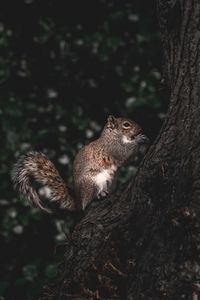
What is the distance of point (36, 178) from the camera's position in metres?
3.06

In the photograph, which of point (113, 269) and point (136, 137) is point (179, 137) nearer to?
point (113, 269)

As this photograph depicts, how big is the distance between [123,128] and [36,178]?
0.65m

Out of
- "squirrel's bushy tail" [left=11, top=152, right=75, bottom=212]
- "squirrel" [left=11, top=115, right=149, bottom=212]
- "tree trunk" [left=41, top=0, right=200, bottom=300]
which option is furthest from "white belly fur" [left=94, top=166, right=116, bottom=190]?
"tree trunk" [left=41, top=0, right=200, bottom=300]

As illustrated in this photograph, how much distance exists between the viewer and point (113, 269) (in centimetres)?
194

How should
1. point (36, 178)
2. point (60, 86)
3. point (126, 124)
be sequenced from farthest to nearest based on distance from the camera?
1. point (60, 86)
2. point (126, 124)
3. point (36, 178)

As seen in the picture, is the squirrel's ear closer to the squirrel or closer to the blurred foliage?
the squirrel

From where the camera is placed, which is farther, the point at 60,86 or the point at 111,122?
the point at 60,86

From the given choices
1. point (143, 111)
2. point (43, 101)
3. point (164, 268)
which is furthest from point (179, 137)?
point (43, 101)

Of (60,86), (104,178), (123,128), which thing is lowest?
(104,178)

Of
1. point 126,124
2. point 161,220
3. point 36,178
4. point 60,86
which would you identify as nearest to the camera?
point 161,220

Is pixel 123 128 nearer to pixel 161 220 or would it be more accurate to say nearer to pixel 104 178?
pixel 104 178

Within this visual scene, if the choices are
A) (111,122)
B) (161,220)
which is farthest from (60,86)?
(161,220)

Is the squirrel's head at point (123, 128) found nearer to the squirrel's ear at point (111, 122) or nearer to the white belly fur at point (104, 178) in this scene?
the squirrel's ear at point (111, 122)

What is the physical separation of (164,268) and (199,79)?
0.57 m
